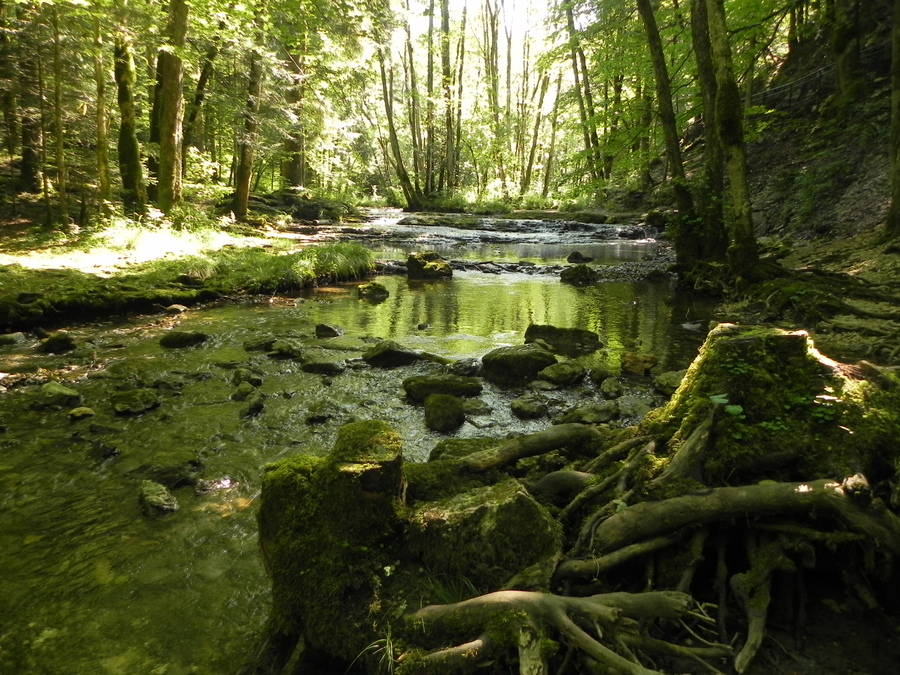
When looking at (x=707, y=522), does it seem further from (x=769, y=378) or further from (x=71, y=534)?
(x=71, y=534)

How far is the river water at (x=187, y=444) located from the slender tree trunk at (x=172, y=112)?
20.9 feet

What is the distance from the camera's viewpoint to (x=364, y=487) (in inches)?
103

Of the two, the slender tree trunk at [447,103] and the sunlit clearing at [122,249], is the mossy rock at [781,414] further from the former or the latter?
the slender tree trunk at [447,103]

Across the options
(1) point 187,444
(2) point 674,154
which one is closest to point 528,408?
(1) point 187,444

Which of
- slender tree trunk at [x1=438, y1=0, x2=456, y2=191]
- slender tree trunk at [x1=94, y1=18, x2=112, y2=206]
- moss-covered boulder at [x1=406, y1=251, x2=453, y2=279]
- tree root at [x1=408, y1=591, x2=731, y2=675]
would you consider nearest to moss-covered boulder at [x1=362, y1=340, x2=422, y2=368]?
tree root at [x1=408, y1=591, x2=731, y2=675]

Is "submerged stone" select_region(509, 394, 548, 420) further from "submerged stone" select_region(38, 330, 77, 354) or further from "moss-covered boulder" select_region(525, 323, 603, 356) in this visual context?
"submerged stone" select_region(38, 330, 77, 354)

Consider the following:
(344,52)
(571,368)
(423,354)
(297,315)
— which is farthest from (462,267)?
(344,52)

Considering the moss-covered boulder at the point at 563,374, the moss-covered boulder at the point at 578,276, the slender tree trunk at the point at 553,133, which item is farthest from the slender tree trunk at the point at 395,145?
the moss-covered boulder at the point at 563,374

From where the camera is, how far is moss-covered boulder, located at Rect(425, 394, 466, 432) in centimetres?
545

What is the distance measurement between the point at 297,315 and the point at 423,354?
3976mm

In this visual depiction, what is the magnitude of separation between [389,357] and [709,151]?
368 inches

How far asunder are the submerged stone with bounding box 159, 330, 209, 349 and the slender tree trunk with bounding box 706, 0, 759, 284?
9.89 meters

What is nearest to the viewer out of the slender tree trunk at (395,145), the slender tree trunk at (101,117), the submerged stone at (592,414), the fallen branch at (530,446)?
the fallen branch at (530,446)

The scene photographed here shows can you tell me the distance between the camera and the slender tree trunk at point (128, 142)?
48.9ft
